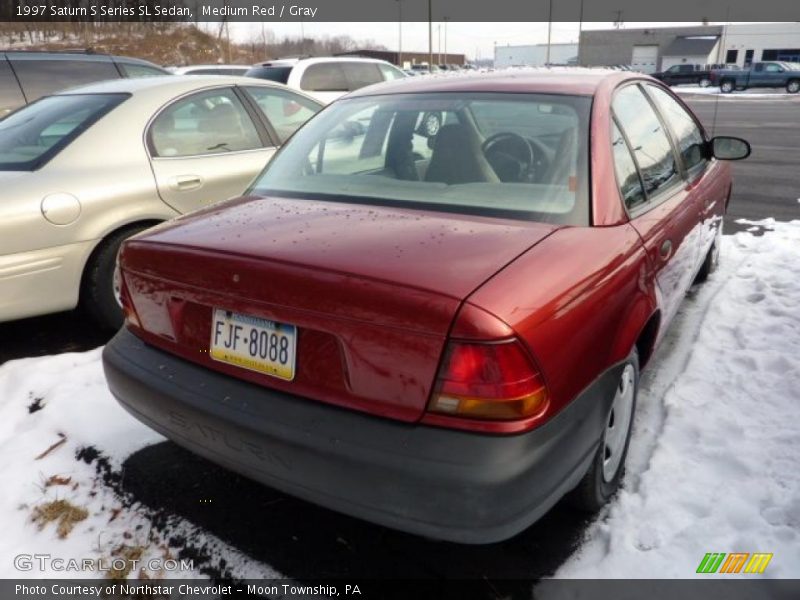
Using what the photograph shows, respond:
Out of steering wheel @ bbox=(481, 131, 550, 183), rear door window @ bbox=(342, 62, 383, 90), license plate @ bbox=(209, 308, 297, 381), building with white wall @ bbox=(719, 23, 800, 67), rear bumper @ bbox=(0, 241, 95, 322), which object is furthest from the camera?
building with white wall @ bbox=(719, 23, 800, 67)

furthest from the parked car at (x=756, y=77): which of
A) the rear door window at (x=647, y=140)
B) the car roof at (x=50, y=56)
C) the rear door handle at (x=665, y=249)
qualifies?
the rear door handle at (x=665, y=249)

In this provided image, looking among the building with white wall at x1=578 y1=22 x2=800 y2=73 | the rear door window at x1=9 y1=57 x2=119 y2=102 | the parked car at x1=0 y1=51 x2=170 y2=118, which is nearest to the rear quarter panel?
the parked car at x1=0 y1=51 x2=170 y2=118

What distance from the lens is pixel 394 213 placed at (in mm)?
2121

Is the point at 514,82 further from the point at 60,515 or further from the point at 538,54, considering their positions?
the point at 538,54

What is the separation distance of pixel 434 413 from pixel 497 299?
337mm

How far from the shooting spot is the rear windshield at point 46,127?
11.8 ft

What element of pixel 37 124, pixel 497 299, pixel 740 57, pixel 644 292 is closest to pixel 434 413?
pixel 497 299

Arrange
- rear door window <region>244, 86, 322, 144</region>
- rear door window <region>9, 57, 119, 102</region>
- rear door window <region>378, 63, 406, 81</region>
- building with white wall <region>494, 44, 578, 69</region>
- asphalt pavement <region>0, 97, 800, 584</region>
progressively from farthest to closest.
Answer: building with white wall <region>494, 44, 578, 69</region>
rear door window <region>378, 63, 406, 81</region>
rear door window <region>9, 57, 119, 102</region>
rear door window <region>244, 86, 322, 144</region>
asphalt pavement <region>0, 97, 800, 584</region>

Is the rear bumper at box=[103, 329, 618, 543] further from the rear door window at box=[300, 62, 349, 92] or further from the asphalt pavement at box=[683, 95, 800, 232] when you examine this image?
the rear door window at box=[300, 62, 349, 92]

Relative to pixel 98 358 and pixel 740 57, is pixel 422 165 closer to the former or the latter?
pixel 98 358

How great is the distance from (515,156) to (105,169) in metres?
2.52

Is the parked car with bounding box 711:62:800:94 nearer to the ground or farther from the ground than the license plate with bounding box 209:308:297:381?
nearer to the ground

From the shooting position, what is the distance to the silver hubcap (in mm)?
2262

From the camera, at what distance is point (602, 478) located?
2221 millimetres
